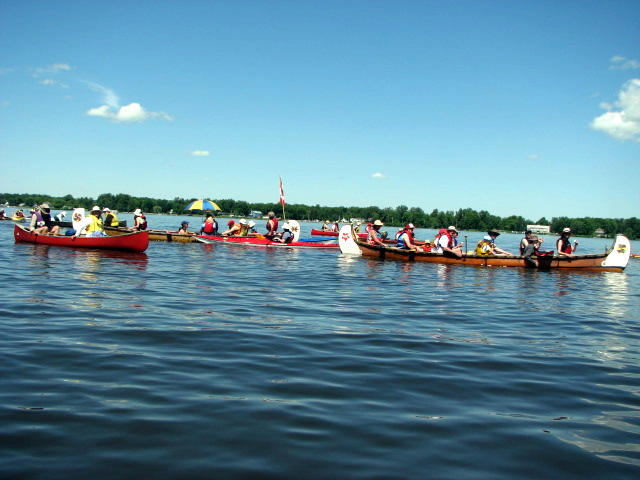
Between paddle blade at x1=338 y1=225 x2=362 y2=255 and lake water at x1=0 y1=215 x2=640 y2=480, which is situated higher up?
paddle blade at x1=338 y1=225 x2=362 y2=255

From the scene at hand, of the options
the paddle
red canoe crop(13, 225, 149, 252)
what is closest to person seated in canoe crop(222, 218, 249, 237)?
the paddle

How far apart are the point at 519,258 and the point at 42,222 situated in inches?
938

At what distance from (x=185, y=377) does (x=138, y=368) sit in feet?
2.23

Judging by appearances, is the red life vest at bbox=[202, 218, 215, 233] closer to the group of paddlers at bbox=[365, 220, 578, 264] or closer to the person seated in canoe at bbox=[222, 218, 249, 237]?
the person seated in canoe at bbox=[222, 218, 249, 237]

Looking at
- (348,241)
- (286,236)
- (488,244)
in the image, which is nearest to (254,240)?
(286,236)

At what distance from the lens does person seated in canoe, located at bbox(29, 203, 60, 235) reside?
79.2 ft

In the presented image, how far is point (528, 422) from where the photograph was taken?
197 inches

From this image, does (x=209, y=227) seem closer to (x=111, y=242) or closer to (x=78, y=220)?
(x=78, y=220)

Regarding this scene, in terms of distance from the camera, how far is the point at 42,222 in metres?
24.9

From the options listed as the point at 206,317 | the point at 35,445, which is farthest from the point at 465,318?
the point at 35,445

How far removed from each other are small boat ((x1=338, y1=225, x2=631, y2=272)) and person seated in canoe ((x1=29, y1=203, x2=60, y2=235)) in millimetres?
15760

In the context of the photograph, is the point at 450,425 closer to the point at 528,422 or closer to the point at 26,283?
the point at 528,422

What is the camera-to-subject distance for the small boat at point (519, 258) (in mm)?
23812

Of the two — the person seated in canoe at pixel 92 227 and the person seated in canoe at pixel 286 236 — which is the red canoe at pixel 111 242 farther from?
the person seated in canoe at pixel 286 236
